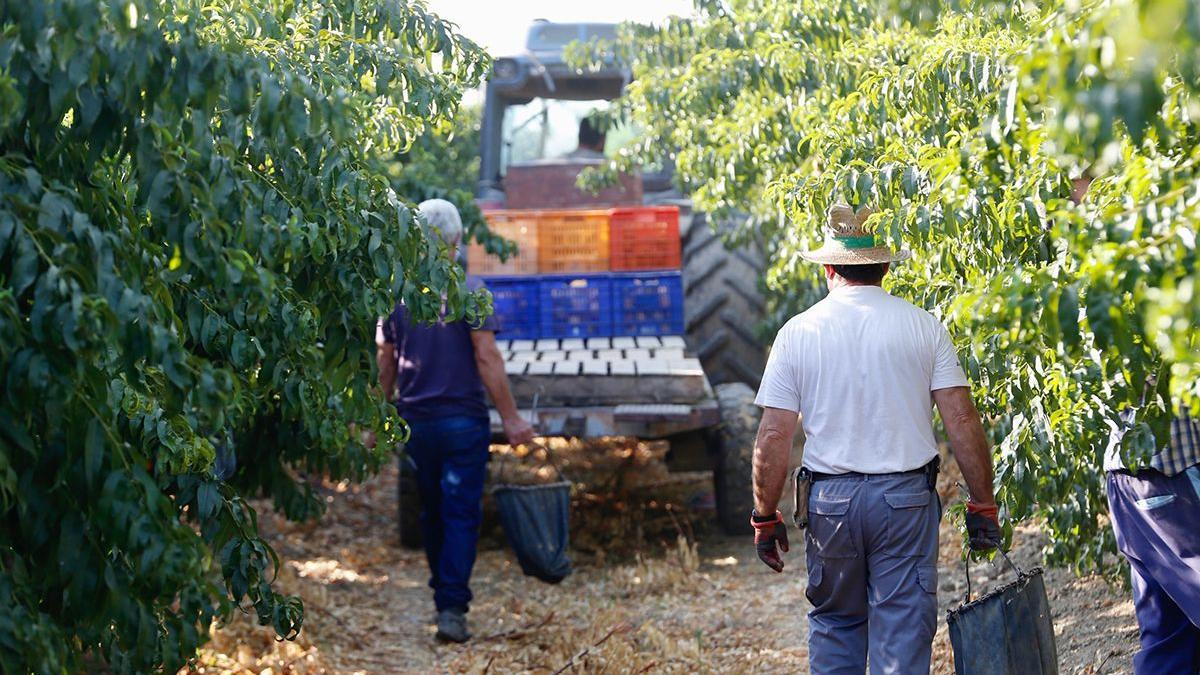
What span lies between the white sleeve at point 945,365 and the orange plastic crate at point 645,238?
4.29m

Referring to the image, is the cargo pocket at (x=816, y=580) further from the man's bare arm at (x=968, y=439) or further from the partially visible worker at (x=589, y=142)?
the partially visible worker at (x=589, y=142)

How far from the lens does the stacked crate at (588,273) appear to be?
777 cm

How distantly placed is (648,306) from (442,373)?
2.41m

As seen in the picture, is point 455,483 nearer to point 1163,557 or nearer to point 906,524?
point 906,524

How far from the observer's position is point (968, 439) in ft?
11.8

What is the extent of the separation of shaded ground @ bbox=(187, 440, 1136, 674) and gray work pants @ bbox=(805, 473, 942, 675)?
109 cm

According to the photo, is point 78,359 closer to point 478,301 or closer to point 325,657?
point 478,301

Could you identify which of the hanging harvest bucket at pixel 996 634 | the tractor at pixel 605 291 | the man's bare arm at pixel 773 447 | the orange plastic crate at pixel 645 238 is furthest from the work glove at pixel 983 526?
the orange plastic crate at pixel 645 238

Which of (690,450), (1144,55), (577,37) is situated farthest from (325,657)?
(577,37)

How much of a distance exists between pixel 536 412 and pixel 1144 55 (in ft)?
15.4

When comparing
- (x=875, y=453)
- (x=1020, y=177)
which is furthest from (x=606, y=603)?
(x=1020, y=177)

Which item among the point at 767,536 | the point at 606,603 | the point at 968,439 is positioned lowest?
the point at 606,603

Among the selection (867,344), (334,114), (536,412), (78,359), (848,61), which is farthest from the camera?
(536,412)

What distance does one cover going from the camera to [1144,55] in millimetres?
1736
